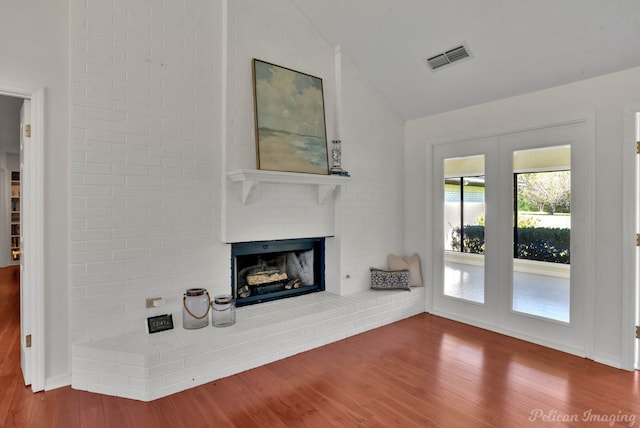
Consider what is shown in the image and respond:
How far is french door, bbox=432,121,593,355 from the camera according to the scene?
3184 mm

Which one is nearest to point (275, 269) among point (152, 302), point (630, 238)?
point (152, 302)

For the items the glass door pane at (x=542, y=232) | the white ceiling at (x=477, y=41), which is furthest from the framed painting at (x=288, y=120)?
the glass door pane at (x=542, y=232)

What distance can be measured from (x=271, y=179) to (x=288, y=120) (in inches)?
27.9

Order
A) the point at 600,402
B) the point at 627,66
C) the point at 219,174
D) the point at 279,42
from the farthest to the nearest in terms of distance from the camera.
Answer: the point at 279,42 < the point at 219,174 < the point at 627,66 < the point at 600,402

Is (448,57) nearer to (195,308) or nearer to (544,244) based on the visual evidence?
(544,244)

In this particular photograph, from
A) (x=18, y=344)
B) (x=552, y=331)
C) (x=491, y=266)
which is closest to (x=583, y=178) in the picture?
(x=491, y=266)

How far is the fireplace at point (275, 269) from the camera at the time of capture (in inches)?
138

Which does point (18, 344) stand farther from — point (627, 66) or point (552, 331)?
point (627, 66)

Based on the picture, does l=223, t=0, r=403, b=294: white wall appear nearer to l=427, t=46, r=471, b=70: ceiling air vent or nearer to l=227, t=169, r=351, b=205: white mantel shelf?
l=227, t=169, r=351, b=205: white mantel shelf

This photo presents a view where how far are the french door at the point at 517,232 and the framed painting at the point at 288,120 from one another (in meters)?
1.58

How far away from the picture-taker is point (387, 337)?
11.8 ft

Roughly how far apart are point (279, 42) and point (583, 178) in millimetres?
3130

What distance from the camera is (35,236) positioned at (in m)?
2.46

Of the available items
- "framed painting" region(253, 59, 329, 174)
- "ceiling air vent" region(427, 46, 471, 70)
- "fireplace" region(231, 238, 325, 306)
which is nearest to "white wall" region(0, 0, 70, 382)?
"fireplace" region(231, 238, 325, 306)
